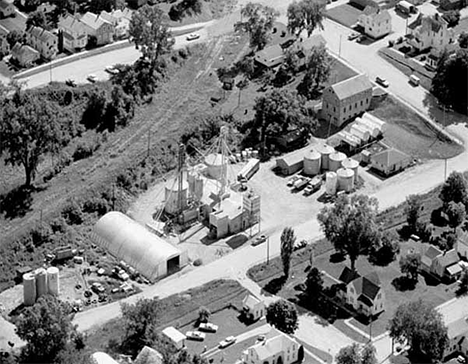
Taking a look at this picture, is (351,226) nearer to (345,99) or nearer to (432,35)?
(345,99)

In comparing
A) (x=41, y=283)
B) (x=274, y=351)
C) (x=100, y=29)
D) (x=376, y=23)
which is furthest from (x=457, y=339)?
(x=100, y=29)

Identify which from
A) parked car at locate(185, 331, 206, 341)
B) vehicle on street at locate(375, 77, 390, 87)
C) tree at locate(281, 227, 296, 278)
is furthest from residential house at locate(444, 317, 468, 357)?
vehicle on street at locate(375, 77, 390, 87)

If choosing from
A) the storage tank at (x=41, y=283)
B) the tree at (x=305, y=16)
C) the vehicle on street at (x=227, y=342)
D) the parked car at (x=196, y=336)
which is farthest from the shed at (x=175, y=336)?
the tree at (x=305, y=16)

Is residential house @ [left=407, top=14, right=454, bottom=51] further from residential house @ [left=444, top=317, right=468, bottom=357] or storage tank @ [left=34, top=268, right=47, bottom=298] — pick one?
storage tank @ [left=34, top=268, right=47, bottom=298]

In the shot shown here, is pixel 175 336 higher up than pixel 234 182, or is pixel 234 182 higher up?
pixel 175 336

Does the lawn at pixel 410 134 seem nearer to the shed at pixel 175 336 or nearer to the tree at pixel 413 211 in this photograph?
the tree at pixel 413 211

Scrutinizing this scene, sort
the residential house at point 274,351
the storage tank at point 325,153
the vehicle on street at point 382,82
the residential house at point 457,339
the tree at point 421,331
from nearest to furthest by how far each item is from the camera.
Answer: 1. the residential house at point 274,351
2. the tree at point 421,331
3. the residential house at point 457,339
4. the storage tank at point 325,153
5. the vehicle on street at point 382,82
